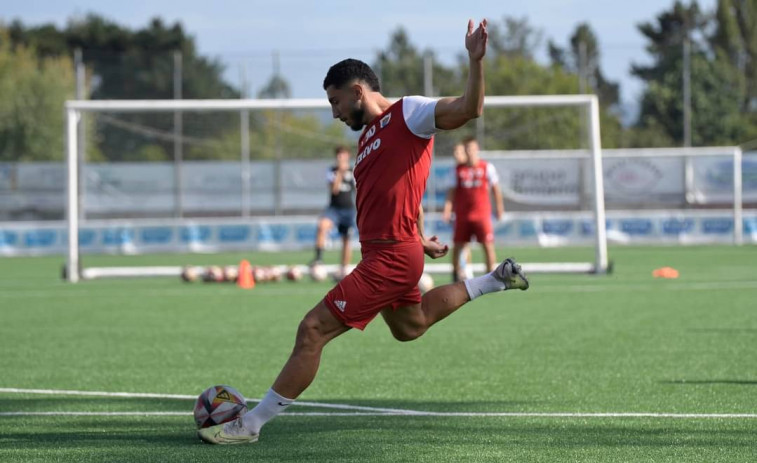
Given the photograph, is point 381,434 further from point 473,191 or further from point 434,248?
point 473,191

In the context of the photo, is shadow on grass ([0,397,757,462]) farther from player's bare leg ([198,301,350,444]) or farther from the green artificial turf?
player's bare leg ([198,301,350,444])

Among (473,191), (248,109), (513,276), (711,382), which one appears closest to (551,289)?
(473,191)

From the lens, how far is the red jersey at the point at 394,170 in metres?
6.21

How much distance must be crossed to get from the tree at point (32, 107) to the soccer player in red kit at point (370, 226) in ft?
140

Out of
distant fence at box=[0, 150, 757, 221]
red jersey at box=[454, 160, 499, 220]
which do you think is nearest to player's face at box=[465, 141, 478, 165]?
red jersey at box=[454, 160, 499, 220]

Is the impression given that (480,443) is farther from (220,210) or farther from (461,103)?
(220,210)

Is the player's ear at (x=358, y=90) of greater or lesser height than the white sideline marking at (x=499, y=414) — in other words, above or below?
above

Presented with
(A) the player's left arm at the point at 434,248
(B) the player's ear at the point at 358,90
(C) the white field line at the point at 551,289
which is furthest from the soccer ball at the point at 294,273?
(B) the player's ear at the point at 358,90

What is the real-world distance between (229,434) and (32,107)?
49.0m

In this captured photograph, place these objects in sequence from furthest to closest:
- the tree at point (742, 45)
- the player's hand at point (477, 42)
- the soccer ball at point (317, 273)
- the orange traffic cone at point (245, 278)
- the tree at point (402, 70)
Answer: the tree at point (742, 45) → the tree at point (402, 70) → the soccer ball at point (317, 273) → the orange traffic cone at point (245, 278) → the player's hand at point (477, 42)

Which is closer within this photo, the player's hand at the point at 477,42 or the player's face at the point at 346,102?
the player's hand at the point at 477,42

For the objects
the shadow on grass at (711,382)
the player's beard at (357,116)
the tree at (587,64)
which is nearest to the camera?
the player's beard at (357,116)

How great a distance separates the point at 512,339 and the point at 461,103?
19.9 feet

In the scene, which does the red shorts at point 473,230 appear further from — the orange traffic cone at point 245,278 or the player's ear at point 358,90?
the player's ear at point 358,90
